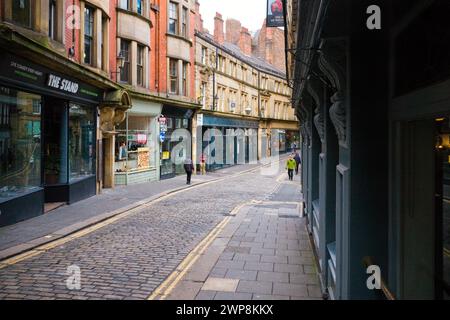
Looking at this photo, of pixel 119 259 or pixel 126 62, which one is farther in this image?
pixel 126 62

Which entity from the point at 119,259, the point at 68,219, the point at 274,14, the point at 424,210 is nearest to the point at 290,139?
the point at 274,14

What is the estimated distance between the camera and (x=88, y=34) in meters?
16.3

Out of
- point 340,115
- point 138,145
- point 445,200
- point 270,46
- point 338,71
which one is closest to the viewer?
point 445,200

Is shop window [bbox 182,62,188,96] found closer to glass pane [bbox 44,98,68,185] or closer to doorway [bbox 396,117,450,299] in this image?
glass pane [bbox 44,98,68,185]

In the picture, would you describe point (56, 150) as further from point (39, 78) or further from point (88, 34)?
point (88, 34)

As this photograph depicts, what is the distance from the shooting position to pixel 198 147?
3072cm

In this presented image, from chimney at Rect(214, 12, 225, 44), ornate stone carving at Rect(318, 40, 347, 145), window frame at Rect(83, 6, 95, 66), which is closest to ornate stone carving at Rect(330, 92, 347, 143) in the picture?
ornate stone carving at Rect(318, 40, 347, 145)

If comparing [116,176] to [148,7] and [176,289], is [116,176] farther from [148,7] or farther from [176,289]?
[176,289]

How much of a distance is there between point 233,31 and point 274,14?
37254mm

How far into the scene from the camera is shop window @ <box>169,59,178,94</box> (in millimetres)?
25938

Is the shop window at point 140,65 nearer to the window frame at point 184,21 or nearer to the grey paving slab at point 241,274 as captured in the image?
the window frame at point 184,21

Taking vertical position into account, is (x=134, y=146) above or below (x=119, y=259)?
above

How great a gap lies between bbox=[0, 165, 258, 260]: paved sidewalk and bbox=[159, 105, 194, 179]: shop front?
6.82 metres

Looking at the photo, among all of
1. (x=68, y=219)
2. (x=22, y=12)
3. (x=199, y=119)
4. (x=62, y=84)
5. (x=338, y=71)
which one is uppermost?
(x=22, y=12)
